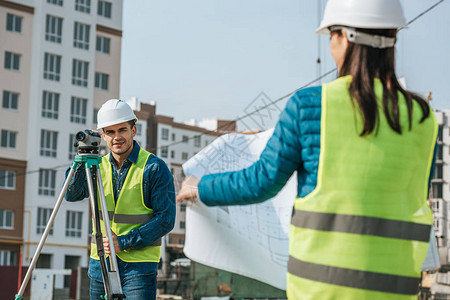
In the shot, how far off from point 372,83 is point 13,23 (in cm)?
5557

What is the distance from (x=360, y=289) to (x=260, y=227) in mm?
11097

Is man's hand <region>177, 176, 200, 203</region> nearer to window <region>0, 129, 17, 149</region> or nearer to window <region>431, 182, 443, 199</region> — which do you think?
window <region>0, 129, 17, 149</region>

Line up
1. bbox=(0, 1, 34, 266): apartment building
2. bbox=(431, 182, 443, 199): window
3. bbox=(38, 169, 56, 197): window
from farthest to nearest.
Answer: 1. bbox=(431, 182, 443, 199): window
2. bbox=(38, 169, 56, 197): window
3. bbox=(0, 1, 34, 266): apartment building

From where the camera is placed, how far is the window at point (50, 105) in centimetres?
5705

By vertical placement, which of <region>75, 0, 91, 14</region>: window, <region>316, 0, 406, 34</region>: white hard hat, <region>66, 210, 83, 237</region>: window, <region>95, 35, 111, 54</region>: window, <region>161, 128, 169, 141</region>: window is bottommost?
<region>66, 210, 83, 237</region>: window

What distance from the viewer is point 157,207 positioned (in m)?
5.04

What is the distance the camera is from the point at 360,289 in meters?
2.47

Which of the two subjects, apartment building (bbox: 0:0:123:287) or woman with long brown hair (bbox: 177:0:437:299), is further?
apartment building (bbox: 0:0:123:287)

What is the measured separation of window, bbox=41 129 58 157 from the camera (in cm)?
5697

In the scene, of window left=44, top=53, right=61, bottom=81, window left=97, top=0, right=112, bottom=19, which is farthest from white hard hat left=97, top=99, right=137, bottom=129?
window left=97, top=0, right=112, bottom=19

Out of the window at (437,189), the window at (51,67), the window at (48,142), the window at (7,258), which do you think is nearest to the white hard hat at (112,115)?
the window at (7,258)

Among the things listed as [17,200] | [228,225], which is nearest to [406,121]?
[228,225]

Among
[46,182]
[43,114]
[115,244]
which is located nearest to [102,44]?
[43,114]

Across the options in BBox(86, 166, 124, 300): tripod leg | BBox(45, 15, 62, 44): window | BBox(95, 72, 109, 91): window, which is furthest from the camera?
BBox(95, 72, 109, 91): window
